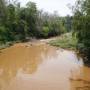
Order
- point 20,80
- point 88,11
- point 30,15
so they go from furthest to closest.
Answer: point 30,15 → point 88,11 → point 20,80

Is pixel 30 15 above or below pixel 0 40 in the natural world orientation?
above

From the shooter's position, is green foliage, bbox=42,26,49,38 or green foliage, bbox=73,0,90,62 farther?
green foliage, bbox=42,26,49,38

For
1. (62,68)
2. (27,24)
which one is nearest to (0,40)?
(27,24)

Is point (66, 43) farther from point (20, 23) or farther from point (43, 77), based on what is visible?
point (43, 77)

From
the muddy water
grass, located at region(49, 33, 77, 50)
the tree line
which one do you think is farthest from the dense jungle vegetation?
grass, located at region(49, 33, 77, 50)

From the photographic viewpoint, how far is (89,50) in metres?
20.7

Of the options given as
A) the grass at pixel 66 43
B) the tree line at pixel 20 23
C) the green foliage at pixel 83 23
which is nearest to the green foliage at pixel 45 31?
the tree line at pixel 20 23

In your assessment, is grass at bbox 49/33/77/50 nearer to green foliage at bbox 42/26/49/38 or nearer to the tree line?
the tree line

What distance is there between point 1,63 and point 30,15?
96.2ft

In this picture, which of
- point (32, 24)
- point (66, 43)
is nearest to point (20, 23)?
point (32, 24)

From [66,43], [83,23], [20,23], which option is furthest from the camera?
[20,23]

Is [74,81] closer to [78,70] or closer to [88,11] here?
[78,70]

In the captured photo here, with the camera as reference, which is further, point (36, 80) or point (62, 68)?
point (62, 68)

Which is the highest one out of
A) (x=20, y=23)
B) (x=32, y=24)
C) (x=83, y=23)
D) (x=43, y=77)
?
(x=83, y=23)
